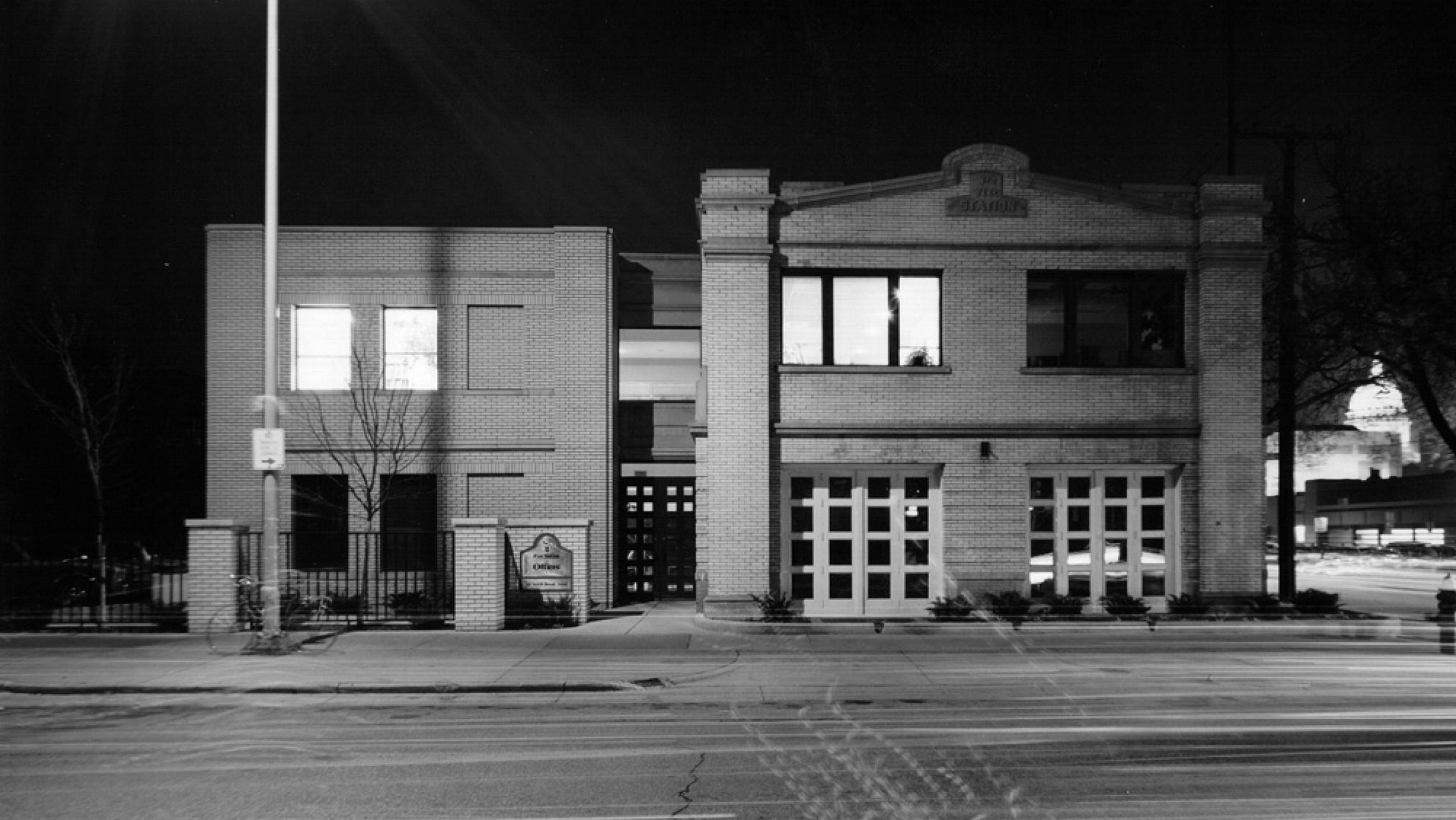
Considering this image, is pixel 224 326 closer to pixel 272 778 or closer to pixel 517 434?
pixel 517 434

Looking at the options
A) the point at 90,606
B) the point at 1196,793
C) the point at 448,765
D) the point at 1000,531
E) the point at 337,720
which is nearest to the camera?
the point at 1196,793

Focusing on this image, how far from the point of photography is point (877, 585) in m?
19.0

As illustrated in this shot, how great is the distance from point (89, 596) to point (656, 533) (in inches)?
437

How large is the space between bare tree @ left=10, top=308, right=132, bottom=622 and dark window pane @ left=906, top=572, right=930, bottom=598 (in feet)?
46.2

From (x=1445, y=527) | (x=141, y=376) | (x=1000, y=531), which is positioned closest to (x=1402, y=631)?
(x=1000, y=531)

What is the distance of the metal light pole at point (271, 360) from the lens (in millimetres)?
14500

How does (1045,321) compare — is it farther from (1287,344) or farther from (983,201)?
(1287,344)

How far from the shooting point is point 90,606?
17.3 m

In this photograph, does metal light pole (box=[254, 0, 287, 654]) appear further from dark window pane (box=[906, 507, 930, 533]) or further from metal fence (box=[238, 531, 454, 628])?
dark window pane (box=[906, 507, 930, 533])

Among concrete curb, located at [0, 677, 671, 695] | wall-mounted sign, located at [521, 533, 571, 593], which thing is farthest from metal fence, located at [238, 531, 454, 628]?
concrete curb, located at [0, 677, 671, 695]

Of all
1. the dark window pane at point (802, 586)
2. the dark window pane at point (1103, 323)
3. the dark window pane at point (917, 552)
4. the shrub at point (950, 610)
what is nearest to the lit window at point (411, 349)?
the dark window pane at point (802, 586)

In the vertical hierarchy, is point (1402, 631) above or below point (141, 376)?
below

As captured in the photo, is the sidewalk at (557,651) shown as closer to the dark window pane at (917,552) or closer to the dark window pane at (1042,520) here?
the dark window pane at (917,552)

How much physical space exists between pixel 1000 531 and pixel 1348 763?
10443 mm
